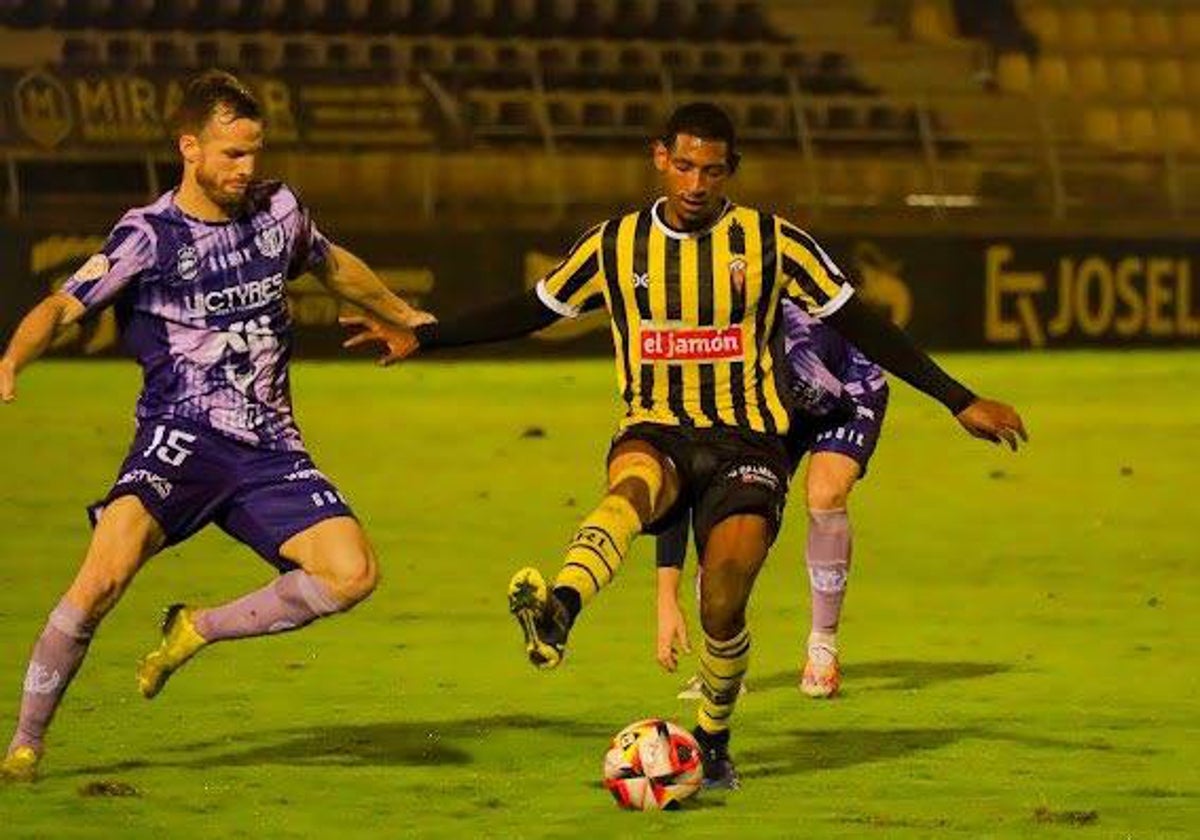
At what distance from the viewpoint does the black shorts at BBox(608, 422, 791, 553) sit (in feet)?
25.9

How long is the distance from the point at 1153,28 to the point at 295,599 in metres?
29.5

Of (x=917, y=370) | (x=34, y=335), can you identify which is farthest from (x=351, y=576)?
(x=917, y=370)

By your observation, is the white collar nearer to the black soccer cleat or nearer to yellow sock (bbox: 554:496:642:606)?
yellow sock (bbox: 554:496:642:606)

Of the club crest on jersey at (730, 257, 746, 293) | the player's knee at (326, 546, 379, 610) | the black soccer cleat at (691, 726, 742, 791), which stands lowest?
the black soccer cleat at (691, 726, 742, 791)

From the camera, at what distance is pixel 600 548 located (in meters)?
7.55

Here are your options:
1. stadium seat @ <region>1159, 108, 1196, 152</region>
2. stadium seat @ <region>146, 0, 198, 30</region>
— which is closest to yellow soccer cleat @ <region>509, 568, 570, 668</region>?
stadium seat @ <region>146, 0, 198, 30</region>

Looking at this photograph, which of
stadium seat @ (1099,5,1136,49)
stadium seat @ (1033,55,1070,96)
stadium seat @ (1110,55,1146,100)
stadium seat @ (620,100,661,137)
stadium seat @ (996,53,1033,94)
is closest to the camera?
stadium seat @ (620,100,661,137)

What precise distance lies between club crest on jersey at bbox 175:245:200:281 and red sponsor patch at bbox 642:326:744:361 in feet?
3.84

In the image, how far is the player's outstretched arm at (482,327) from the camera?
8195mm

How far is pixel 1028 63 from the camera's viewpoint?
3509cm

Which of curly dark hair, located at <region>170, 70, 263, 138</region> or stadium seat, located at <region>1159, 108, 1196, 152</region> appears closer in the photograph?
curly dark hair, located at <region>170, 70, 263, 138</region>

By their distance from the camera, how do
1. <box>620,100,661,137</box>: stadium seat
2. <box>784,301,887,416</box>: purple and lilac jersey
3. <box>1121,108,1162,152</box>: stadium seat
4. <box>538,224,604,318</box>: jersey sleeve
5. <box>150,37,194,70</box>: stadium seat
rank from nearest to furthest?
<box>538,224,604,318</box>: jersey sleeve → <box>784,301,887,416</box>: purple and lilac jersey → <box>150,37,194,70</box>: stadium seat → <box>620,100,661,137</box>: stadium seat → <box>1121,108,1162,152</box>: stadium seat

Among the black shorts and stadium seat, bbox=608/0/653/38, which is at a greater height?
stadium seat, bbox=608/0/653/38

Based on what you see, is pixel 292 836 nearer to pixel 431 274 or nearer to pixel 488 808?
pixel 488 808
